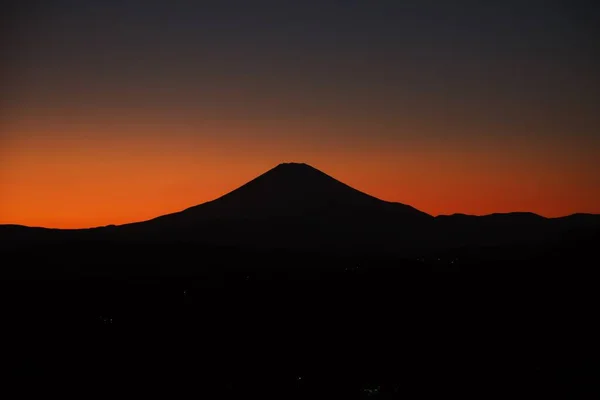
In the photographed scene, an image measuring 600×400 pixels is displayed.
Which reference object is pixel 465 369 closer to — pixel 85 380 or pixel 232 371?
pixel 232 371

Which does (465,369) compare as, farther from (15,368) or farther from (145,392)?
(15,368)

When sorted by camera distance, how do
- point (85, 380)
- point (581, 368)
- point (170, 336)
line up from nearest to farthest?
point (581, 368), point (85, 380), point (170, 336)

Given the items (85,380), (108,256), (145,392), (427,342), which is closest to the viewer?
(145,392)

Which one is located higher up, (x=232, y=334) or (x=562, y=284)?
(x=562, y=284)

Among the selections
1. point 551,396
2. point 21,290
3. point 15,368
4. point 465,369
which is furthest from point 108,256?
point 551,396

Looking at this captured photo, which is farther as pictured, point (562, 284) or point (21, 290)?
point (21, 290)

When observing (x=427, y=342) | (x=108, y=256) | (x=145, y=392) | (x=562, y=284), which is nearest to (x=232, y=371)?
(x=145, y=392)
